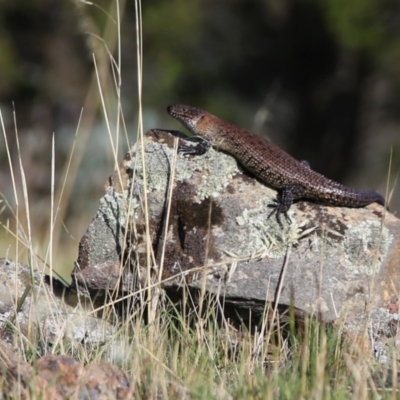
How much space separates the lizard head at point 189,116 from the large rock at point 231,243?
55 centimetres

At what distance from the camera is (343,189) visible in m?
5.01

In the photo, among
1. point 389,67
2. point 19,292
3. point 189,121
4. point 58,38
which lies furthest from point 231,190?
point 58,38

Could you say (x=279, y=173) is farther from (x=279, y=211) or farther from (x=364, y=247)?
(x=364, y=247)

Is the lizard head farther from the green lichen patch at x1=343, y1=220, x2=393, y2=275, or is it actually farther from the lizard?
the green lichen patch at x1=343, y1=220, x2=393, y2=275

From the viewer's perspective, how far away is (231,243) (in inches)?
185

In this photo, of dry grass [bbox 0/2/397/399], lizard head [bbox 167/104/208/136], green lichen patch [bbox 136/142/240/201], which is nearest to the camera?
dry grass [bbox 0/2/397/399]

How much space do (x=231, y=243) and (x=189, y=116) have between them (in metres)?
1.29

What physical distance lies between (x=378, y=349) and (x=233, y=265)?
838 mm

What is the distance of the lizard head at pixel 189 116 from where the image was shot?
5.64 metres

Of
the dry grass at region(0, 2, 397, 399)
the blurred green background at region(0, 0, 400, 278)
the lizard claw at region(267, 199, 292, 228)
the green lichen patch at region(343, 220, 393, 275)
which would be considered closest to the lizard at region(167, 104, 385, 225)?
the lizard claw at region(267, 199, 292, 228)

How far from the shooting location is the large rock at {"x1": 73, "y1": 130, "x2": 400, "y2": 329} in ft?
14.9

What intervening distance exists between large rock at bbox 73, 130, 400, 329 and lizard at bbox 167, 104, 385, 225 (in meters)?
0.06

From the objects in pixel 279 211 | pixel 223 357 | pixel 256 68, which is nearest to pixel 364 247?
pixel 279 211

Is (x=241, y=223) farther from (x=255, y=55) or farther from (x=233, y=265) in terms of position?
(x=255, y=55)
